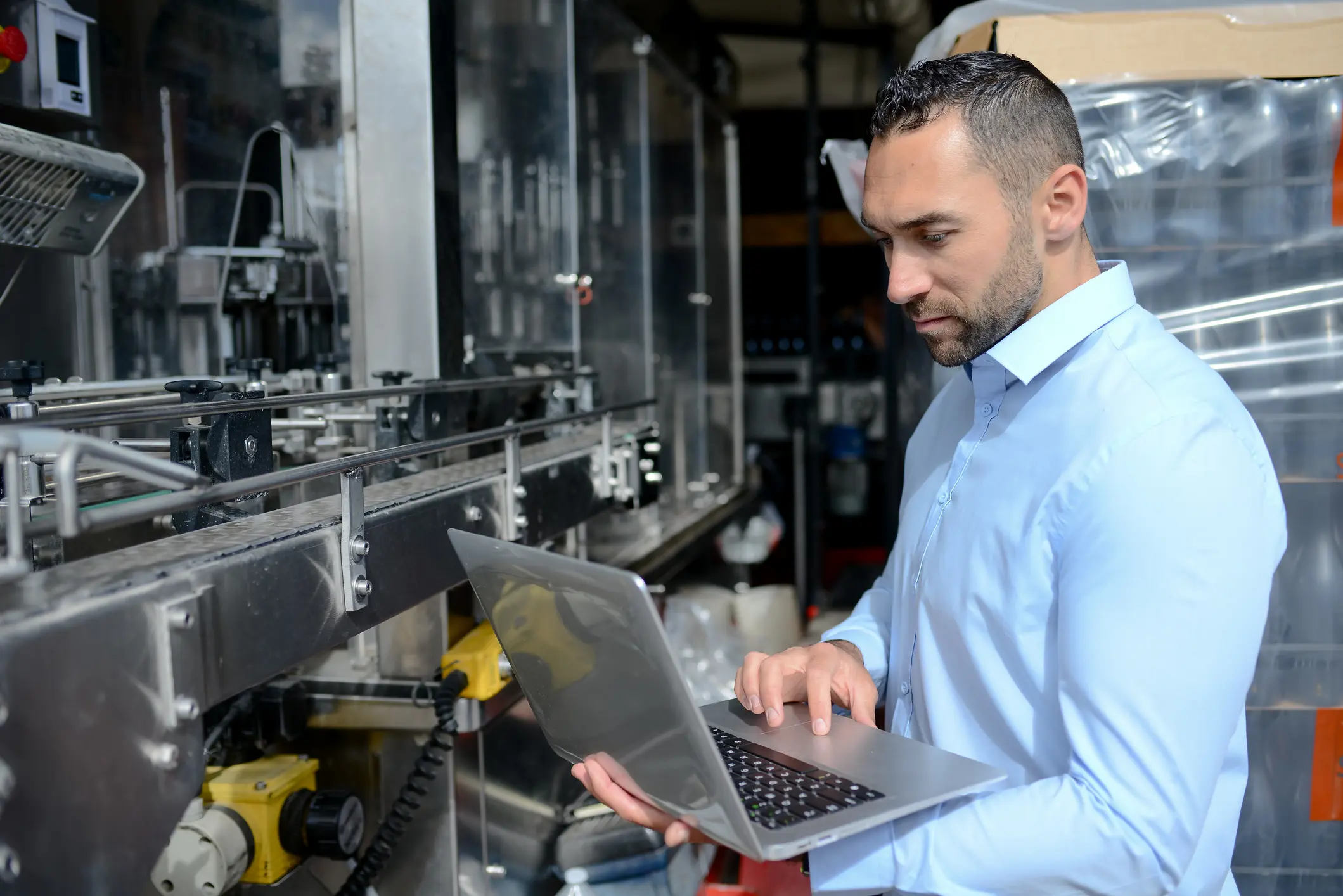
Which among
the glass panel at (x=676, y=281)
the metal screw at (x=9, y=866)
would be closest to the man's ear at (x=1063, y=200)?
the metal screw at (x=9, y=866)

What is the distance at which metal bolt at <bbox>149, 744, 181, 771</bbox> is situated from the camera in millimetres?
760

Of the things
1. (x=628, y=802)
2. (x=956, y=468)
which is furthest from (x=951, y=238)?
(x=628, y=802)

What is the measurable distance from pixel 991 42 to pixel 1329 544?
100 centimetres

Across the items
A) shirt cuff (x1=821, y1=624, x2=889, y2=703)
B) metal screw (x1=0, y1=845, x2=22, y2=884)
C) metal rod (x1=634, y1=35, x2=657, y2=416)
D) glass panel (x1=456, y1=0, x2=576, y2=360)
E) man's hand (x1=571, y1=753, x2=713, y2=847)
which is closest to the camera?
metal screw (x1=0, y1=845, x2=22, y2=884)

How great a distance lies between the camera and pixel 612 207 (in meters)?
2.85

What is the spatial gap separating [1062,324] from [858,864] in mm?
495

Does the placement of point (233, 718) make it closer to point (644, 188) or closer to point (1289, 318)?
point (1289, 318)

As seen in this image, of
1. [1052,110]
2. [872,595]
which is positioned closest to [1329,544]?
[872,595]

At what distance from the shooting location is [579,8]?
244 centimetres

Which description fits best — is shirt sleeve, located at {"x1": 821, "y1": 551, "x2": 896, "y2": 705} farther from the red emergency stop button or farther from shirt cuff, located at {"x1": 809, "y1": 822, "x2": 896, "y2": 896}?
the red emergency stop button

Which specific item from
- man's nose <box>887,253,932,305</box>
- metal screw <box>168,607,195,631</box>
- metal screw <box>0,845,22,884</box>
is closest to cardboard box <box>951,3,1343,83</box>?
man's nose <box>887,253,932,305</box>

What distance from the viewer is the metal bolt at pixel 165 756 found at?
760 mm

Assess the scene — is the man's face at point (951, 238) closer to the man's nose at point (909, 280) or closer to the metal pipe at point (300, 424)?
the man's nose at point (909, 280)

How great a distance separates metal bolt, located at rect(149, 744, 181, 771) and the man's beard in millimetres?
710
